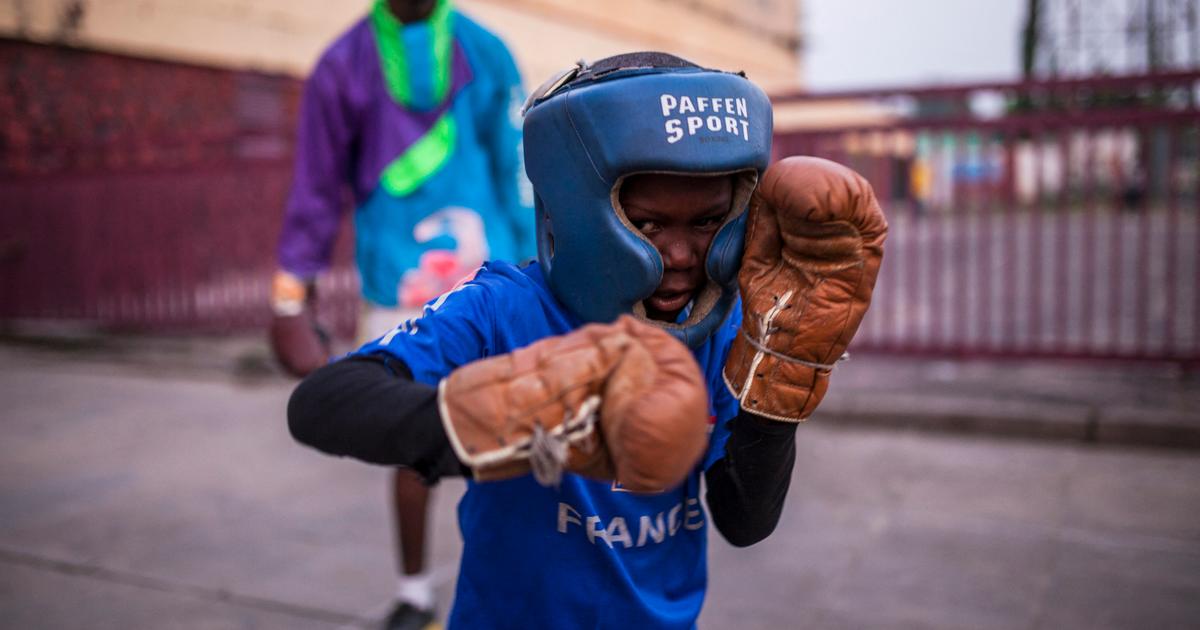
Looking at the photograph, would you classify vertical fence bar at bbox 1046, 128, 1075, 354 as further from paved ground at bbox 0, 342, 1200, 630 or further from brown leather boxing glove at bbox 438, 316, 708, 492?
brown leather boxing glove at bbox 438, 316, 708, 492

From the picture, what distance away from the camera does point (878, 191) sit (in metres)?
6.74

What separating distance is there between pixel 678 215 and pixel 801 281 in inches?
7.9

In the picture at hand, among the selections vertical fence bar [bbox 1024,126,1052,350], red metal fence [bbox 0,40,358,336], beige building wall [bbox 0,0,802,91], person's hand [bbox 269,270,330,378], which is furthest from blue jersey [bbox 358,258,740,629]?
red metal fence [bbox 0,40,358,336]

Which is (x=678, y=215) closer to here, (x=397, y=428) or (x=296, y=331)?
(x=397, y=428)

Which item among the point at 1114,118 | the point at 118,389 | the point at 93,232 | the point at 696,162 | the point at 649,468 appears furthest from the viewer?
the point at 93,232

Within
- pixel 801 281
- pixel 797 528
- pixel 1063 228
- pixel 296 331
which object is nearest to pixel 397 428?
pixel 801 281

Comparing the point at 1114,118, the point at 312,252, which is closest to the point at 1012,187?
the point at 1114,118

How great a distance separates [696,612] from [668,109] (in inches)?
32.2

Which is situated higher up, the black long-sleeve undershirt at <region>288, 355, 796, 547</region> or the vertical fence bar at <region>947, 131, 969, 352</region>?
the black long-sleeve undershirt at <region>288, 355, 796, 547</region>

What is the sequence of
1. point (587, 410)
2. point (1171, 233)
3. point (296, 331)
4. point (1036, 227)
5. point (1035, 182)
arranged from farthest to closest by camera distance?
point (1035, 182) → point (1036, 227) → point (1171, 233) → point (296, 331) → point (587, 410)

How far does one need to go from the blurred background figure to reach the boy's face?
1.52 meters

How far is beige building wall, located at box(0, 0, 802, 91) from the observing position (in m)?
8.66

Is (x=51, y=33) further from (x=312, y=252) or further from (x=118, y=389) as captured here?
(x=312, y=252)

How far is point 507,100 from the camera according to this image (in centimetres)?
300
